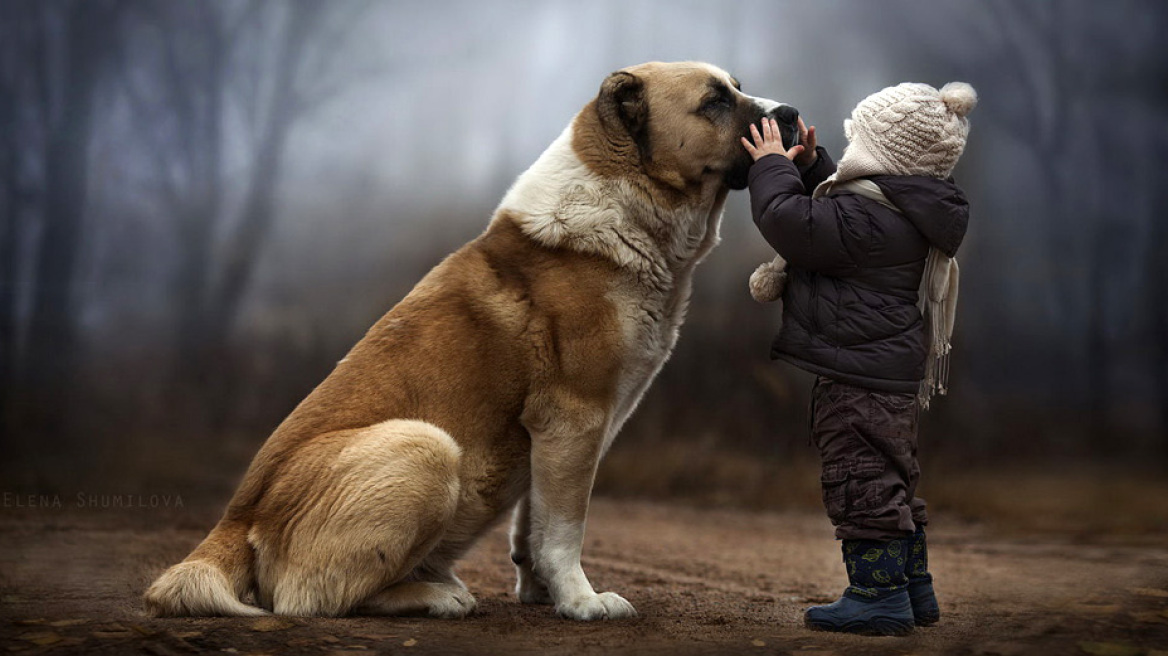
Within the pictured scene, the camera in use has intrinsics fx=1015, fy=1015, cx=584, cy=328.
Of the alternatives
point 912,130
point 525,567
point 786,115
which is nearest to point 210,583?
point 525,567

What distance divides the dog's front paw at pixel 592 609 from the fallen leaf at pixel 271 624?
997 mm

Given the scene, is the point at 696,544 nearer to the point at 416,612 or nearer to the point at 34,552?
the point at 416,612

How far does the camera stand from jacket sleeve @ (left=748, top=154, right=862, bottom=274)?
11.8 feet

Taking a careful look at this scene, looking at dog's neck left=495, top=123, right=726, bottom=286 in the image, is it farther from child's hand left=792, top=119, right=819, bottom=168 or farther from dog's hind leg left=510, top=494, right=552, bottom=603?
dog's hind leg left=510, top=494, right=552, bottom=603

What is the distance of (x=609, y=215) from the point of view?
3994 millimetres

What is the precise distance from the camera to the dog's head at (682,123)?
4059 millimetres

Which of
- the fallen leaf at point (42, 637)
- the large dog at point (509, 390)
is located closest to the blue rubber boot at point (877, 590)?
the large dog at point (509, 390)

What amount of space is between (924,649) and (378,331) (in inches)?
90.3

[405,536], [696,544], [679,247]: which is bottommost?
[696,544]

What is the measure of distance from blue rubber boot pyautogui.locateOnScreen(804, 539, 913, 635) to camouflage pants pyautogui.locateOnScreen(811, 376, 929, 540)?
6 centimetres

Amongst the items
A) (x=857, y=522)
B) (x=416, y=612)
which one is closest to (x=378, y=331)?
(x=416, y=612)

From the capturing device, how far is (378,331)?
4.00 metres

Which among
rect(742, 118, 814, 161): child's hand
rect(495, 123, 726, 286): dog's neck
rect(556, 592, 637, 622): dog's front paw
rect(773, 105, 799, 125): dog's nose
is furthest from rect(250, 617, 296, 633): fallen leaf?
rect(773, 105, 799, 125): dog's nose

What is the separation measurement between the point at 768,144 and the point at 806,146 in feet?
0.84
